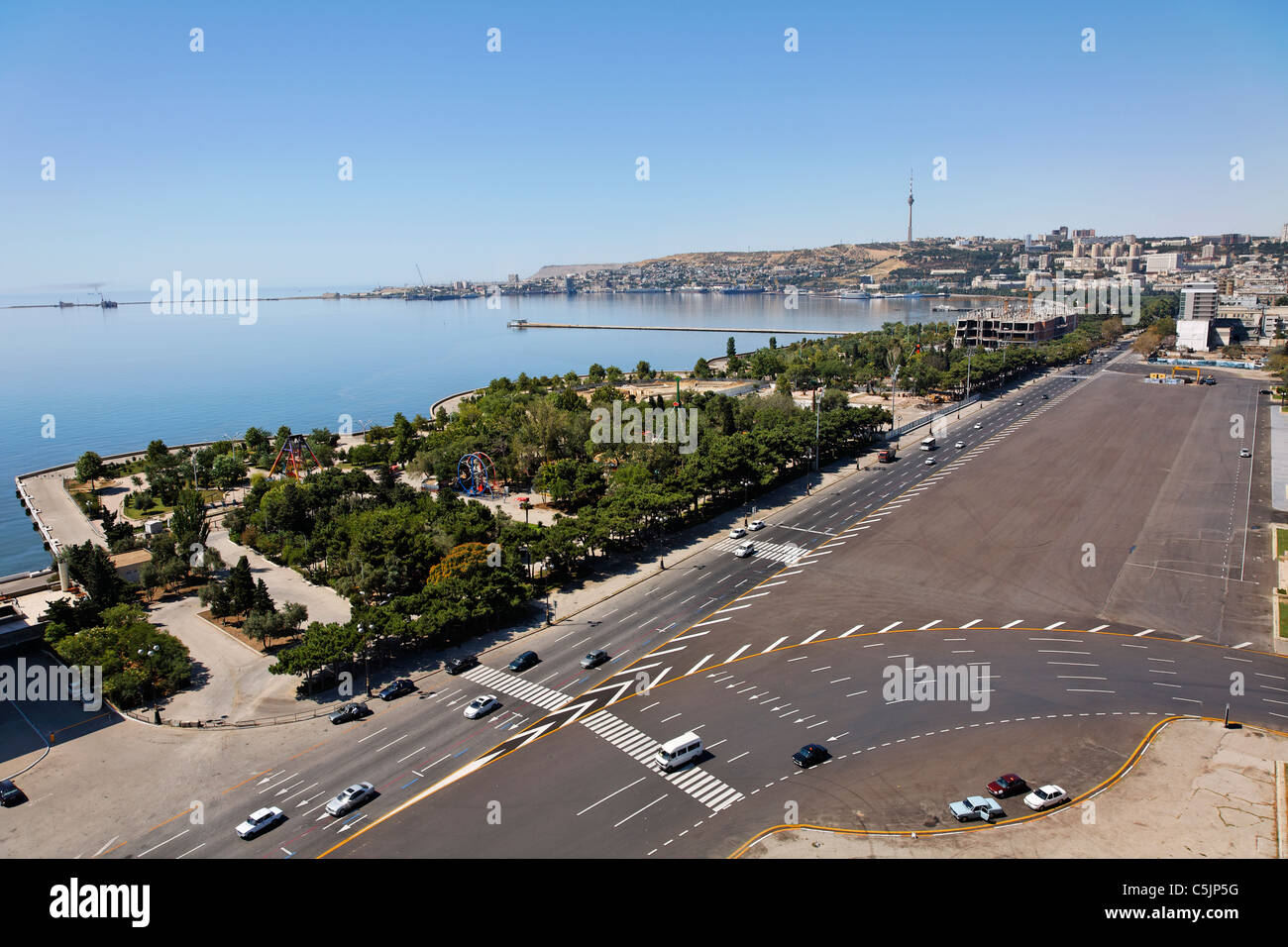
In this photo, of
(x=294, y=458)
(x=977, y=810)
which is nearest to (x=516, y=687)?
(x=977, y=810)

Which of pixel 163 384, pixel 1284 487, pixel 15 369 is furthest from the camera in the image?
pixel 15 369

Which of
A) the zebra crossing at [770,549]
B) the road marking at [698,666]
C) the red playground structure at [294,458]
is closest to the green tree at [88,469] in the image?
the red playground structure at [294,458]

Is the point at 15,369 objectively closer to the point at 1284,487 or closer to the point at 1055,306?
the point at 1284,487

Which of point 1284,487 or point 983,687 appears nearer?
point 983,687

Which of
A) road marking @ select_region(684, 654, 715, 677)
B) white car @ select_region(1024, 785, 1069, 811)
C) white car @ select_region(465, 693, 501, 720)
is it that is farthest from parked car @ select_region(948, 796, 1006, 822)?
white car @ select_region(465, 693, 501, 720)
